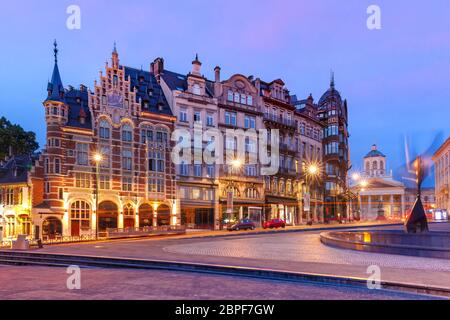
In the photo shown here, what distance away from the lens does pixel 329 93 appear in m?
89.9

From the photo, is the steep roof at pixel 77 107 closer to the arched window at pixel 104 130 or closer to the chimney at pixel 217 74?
the arched window at pixel 104 130

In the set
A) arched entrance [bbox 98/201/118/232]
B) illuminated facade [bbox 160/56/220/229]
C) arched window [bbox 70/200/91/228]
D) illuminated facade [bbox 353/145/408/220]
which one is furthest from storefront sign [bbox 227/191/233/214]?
illuminated facade [bbox 353/145/408/220]

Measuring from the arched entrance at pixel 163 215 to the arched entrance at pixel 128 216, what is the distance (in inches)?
139

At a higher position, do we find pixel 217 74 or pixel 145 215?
pixel 217 74

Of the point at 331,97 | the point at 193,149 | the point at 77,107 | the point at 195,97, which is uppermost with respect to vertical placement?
the point at 331,97

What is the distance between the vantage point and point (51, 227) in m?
45.0

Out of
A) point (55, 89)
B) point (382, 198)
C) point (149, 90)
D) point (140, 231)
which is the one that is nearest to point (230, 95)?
point (149, 90)

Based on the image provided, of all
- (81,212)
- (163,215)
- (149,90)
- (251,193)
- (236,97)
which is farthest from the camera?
(236,97)

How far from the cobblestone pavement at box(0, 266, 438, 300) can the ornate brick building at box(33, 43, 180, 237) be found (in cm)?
2914

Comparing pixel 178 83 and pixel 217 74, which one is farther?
pixel 217 74

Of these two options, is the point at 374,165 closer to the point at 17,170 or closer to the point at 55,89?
the point at 55,89

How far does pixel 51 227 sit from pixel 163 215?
12670 mm
